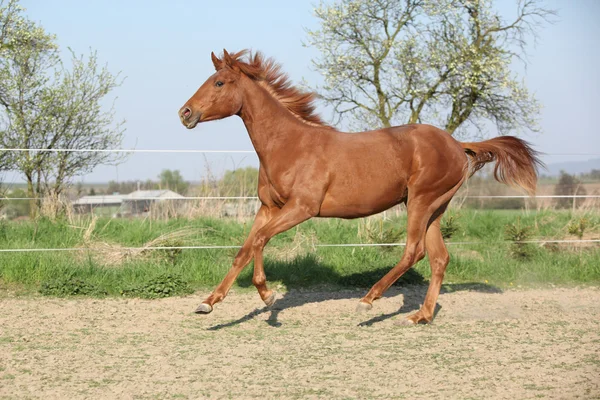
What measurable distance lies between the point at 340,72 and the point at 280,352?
1284cm

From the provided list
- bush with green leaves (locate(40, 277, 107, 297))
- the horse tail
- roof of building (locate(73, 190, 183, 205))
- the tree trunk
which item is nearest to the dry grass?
bush with green leaves (locate(40, 277, 107, 297))

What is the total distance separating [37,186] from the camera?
10.9m

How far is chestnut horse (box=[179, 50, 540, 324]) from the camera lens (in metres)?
5.75

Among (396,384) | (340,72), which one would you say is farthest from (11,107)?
(396,384)

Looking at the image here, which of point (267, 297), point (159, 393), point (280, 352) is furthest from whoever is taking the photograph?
point (267, 297)

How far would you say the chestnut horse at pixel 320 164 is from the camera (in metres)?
5.75

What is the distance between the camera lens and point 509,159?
6723 millimetres

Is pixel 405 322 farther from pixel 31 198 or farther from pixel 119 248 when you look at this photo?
pixel 31 198

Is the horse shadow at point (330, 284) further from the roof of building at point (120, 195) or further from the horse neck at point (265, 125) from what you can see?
the roof of building at point (120, 195)

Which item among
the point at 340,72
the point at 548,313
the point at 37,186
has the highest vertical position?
the point at 340,72

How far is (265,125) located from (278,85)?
497 mm

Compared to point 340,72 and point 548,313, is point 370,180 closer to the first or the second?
point 548,313

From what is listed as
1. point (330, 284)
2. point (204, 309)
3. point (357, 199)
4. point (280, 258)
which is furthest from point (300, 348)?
point (280, 258)

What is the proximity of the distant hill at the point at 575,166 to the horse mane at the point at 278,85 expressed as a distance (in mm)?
6084
